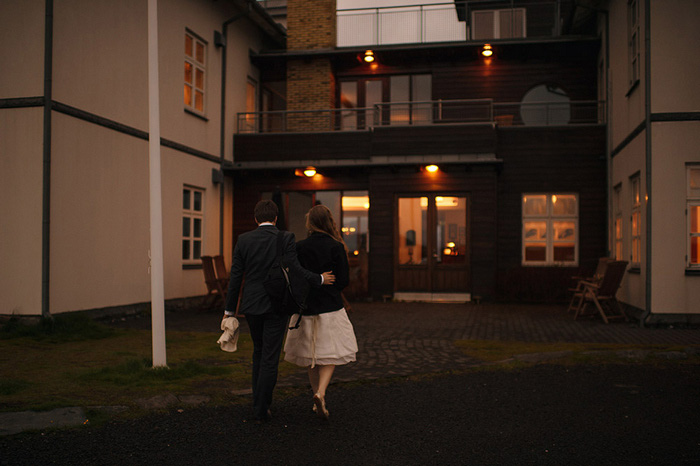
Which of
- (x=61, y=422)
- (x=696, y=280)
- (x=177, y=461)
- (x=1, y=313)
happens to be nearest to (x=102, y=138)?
(x=1, y=313)

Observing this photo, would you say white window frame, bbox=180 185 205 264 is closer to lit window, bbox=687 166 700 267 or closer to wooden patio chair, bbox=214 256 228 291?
wooden patio chair, bbox=214 256 228 291

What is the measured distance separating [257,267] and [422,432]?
5.65 ft

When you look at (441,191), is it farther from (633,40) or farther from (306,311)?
(306,311)

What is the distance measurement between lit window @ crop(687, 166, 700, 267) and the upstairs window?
8608mm

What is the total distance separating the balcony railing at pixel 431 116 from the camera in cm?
1597

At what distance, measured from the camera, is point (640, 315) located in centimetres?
1076

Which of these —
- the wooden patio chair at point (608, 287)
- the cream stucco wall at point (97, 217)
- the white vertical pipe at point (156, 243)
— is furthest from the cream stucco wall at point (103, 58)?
the wooden patio chair at point (608, 287)

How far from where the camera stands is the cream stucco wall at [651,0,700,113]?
1007 centimetres

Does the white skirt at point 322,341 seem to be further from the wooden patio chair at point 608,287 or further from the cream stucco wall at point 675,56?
the cream stucco wall at point 675,56

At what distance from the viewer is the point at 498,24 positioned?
693 inches

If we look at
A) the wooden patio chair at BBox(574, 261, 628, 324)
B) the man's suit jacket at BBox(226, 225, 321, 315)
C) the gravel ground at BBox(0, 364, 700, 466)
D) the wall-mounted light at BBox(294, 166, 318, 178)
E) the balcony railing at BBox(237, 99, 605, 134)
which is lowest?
the gravel ground at BBox(0, 364, 700, 466)

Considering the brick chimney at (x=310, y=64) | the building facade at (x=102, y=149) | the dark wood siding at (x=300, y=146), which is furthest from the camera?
the brick chimney at (x=310, y=64)

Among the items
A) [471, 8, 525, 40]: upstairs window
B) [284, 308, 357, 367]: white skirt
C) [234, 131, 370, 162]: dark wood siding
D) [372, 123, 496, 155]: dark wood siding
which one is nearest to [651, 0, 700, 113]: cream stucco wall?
[372, 123, 496, 155]: dark wood siding

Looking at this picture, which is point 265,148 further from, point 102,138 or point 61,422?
point 61,422
